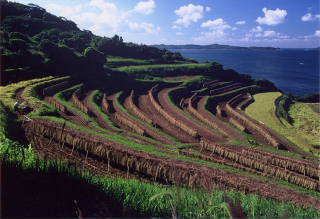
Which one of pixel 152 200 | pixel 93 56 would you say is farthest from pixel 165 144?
pixel 93 56

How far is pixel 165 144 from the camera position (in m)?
31.4

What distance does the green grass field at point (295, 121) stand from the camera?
40809 mm

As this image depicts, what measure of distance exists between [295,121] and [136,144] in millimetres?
35852

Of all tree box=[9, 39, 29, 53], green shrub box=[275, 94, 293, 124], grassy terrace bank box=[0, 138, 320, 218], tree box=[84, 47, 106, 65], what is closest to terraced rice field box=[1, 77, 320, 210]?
grassy terrace bank box=[0, 138, 320, 218]

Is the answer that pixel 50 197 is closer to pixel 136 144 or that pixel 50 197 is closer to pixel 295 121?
pixel 136 144

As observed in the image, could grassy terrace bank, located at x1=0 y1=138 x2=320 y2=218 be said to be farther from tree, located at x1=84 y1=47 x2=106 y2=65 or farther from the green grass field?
tree, located at x1=84 y1=47 x2=106 y2=65

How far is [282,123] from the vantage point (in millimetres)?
49375

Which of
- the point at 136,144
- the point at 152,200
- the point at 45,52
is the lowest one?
the point at 136,144

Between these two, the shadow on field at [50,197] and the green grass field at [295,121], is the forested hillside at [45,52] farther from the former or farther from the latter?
the shadow on field at [50,197]

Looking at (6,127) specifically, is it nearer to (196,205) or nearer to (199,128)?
(196,205)

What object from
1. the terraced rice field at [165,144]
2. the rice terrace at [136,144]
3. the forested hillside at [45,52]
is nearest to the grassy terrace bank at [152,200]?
the rice terrace at [136,144]

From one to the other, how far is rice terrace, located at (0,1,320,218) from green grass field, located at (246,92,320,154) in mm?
261

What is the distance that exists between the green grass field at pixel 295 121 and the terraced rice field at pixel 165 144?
1997 millimetres

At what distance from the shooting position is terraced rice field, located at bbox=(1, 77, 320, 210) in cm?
2314
